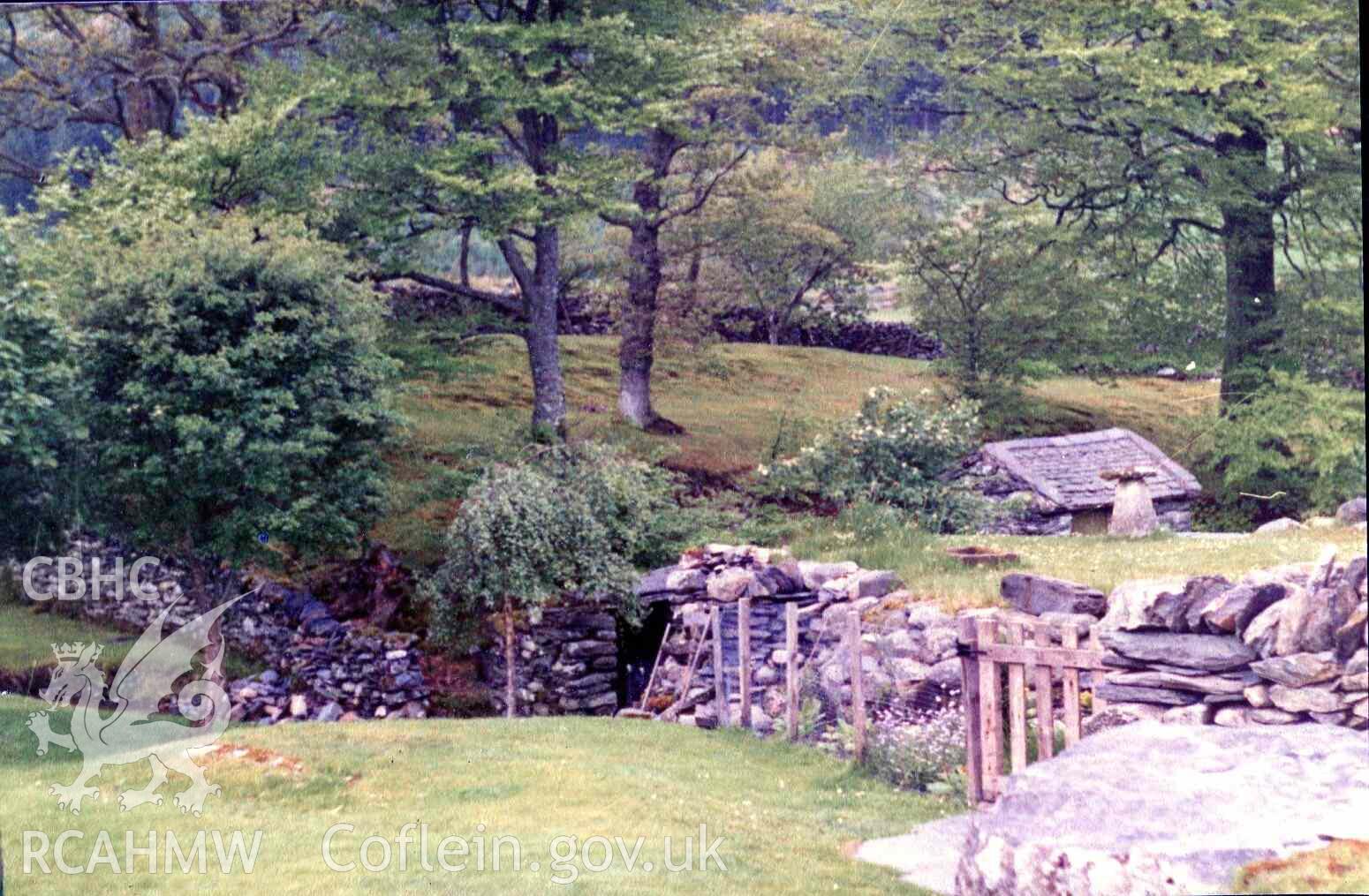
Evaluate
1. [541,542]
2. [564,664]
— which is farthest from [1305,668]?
[564,664]

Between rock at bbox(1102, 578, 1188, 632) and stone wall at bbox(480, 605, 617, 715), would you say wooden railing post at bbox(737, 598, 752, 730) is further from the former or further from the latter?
rock at bbox(1102, 578, 1188, 632)

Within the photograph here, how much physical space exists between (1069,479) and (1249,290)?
2007mm

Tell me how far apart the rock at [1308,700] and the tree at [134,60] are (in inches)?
427

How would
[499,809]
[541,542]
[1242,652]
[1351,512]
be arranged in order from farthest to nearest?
[541,542]
[1351,512]
[499,809]
[1242,652]

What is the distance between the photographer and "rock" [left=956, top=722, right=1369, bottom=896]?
4.72 m

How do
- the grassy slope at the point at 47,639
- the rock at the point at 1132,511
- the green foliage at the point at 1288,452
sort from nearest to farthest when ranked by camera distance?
the green foliage at the point at 1288,452 < the rock at the point at 1132,511 < the grassy slope at the point at 47,639

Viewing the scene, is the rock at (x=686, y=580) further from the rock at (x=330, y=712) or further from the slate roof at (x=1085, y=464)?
the rock at (x=330, y=712)

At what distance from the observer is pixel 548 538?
1046 cm

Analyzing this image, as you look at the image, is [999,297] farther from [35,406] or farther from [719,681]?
[35,406]

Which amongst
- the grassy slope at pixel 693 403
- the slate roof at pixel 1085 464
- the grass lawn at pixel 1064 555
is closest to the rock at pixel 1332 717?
the grass lawn at pixel 1064 555

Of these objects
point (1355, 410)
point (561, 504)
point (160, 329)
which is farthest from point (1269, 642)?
point (160, 329)

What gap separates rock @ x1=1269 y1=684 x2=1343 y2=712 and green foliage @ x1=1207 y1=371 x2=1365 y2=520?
3121mm

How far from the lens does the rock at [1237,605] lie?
242 inches

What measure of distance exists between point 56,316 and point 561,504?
396 cm
